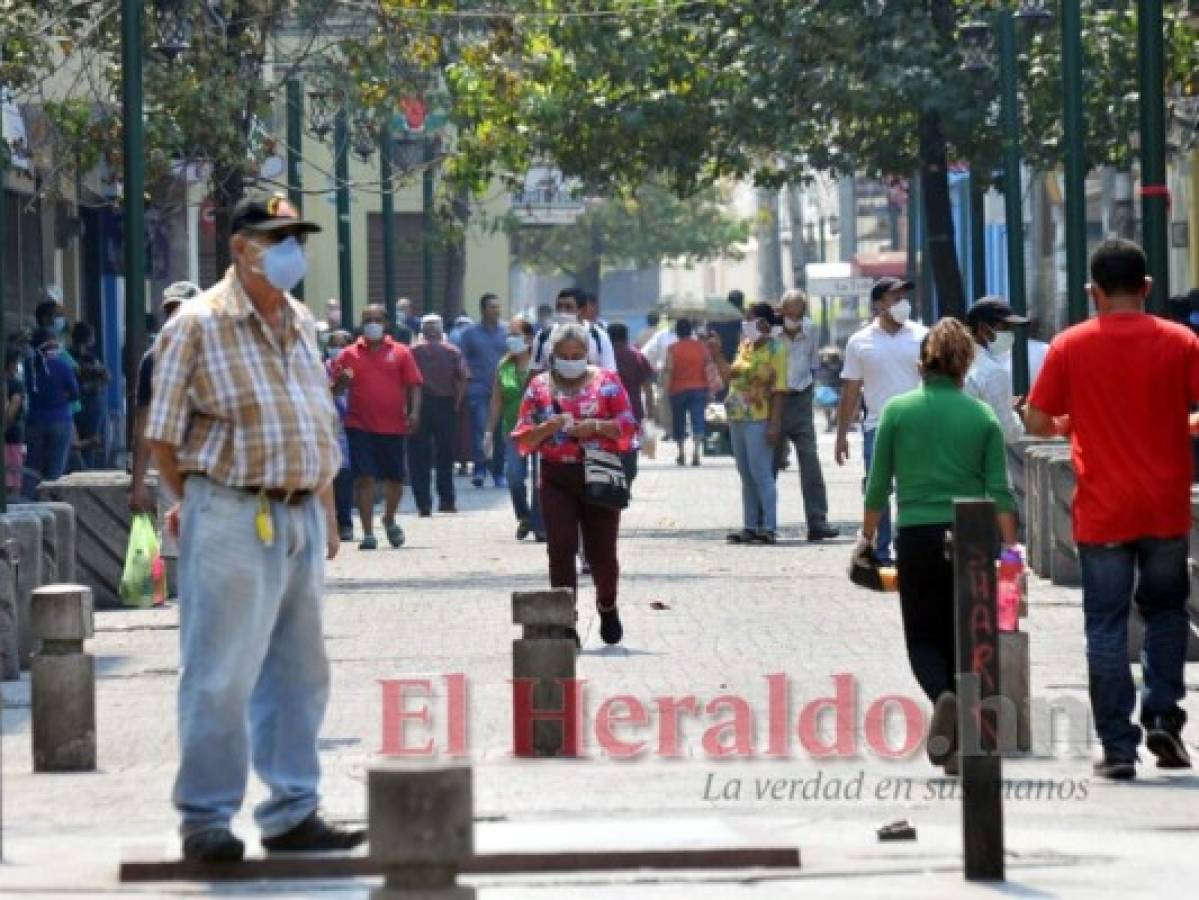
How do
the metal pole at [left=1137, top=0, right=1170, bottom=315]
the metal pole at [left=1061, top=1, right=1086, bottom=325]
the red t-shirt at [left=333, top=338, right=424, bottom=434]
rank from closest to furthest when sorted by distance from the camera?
the metal pole at [left=1137, top=0, right=1170, bottom=315] < the metal pole at [left=1061, top=1, right=1086, bottom=325] < the red t-shirt at [left=333, top=338, right=424, bottom=434]

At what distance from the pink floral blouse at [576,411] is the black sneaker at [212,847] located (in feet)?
23.4

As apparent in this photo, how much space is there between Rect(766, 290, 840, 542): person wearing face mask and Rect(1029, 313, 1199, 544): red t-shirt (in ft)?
43.5

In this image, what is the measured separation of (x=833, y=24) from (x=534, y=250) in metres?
53.0

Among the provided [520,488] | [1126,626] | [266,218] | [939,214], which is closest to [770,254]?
[939,214]

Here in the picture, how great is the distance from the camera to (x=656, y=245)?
301 ft

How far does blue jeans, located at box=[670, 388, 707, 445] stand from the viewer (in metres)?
43.8

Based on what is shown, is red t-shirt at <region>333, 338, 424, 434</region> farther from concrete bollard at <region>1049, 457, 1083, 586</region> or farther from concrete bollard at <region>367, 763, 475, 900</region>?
concrete bollard at <region>367, 763, 475, 900</region>

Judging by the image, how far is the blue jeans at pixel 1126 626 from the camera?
11.9m

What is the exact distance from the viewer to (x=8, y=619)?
15.7 meters

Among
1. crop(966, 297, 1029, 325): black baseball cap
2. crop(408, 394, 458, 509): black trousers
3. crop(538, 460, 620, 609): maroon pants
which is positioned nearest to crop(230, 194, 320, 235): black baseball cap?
crop(538, 460, 620, 609): maroon pants

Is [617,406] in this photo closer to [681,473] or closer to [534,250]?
[681,473]

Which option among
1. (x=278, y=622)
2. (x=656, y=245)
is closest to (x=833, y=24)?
(x=278, y=622)

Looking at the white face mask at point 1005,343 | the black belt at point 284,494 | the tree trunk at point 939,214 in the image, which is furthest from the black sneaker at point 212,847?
the tree trunk at point 939,214

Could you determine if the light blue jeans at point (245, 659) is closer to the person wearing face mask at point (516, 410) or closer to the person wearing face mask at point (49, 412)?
the person wearing face mask at point (516, 410)
